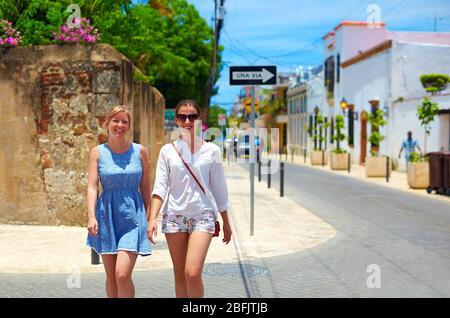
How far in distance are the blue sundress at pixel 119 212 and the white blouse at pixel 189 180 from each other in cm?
20

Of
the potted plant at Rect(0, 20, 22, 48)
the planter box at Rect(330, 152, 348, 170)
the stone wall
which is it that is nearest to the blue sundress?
the stone wall

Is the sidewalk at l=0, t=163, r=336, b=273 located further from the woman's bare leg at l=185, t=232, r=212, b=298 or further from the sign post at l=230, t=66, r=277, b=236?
the woman's bare leg at l=185, t=232, r=212, b=298

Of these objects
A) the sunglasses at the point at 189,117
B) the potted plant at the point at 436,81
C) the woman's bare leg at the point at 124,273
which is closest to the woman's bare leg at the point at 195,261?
the woman's bare leg at the point at 124,273

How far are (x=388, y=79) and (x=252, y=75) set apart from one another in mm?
24233

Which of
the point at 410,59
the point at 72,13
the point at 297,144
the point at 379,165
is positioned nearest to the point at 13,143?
the point at 72,13

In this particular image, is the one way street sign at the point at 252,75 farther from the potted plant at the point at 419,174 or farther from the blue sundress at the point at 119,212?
the potted plant at the point at 419,174

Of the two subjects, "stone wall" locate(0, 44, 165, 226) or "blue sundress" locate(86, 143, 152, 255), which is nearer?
"blue sundress" locate(86, 143, 152, 255)

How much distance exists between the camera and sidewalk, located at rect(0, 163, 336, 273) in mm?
7828

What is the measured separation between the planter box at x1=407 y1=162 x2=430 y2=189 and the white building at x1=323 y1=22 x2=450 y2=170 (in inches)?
230

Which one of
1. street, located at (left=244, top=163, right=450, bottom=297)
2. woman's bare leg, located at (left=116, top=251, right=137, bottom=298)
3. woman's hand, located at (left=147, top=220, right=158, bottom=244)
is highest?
woman's hand, located at (left=147, top=220, right=158, bottom=244)

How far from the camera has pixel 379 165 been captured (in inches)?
1021

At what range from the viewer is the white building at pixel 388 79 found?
29.2 metres

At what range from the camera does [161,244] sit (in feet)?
30.9

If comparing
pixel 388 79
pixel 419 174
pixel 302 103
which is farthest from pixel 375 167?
pixel 302 103
